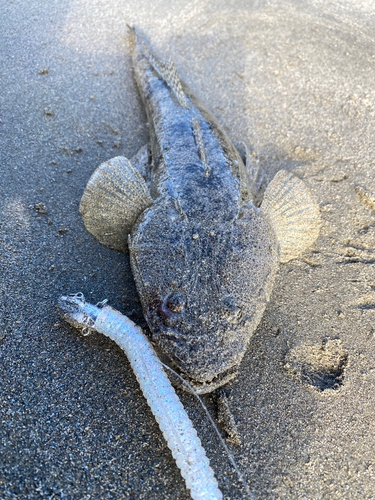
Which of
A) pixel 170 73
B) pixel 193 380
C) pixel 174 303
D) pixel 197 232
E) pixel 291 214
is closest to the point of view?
pixel 193 380

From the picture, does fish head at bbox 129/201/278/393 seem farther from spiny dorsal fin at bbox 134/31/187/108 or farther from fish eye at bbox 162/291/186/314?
spiny dorsal fin at bbox 134/31/187/108

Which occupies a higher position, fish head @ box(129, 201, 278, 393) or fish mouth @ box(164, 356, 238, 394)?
fish head @ box(129, 201, 278, 393)

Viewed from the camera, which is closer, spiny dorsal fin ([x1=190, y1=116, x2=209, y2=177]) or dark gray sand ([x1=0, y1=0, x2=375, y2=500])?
dark gray sand ([x1=0, y1=0, x2=375, y2=500])

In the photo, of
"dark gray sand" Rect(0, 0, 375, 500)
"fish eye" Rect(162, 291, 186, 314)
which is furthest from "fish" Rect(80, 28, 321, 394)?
"dark gray sand" Rect(0, 0, 375, 500)

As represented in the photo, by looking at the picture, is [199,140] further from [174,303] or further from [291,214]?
[174,303]

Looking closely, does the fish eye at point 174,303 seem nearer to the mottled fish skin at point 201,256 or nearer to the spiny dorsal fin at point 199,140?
the mottled fish skin at point 201,256

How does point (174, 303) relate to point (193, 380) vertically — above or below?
above

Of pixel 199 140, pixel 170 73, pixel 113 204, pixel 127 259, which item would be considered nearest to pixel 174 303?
pixel 127 259
